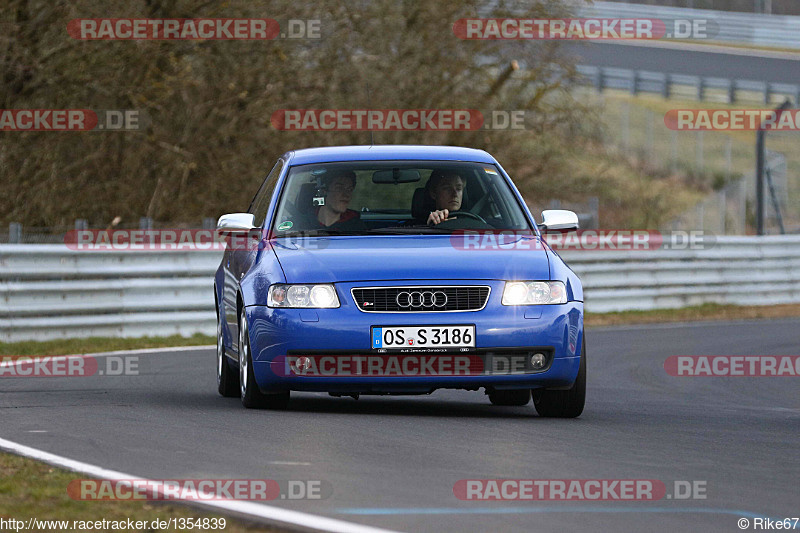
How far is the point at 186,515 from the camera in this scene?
5953mm

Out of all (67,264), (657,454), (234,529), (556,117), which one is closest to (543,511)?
(234,529)

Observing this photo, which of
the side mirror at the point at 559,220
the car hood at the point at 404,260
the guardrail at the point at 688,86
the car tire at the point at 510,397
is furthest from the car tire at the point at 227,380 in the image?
the guardrail at the point at 688,86

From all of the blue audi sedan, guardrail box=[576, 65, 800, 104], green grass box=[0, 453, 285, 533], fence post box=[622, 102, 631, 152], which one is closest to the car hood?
the blue audi sedan

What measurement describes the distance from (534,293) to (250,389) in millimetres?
1832

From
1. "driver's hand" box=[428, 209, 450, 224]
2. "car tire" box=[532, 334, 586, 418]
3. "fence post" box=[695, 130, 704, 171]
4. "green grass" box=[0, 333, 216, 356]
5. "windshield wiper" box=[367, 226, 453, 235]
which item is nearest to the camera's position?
"car tire" box=[532, 334, 586, 418]

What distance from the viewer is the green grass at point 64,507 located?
5.93m

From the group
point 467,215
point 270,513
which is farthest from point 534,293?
point 270,513

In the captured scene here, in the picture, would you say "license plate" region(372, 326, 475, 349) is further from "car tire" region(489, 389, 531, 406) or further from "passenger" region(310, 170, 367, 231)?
"car tire" region(489, 389, 531, 406)

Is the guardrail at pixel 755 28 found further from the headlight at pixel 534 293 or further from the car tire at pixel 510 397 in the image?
the headlight at pixel 534 293

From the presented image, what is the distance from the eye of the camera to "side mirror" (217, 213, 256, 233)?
1032cm

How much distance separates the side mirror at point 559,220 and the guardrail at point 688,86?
35.0 meters

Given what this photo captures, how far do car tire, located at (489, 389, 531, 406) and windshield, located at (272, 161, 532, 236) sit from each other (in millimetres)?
1210

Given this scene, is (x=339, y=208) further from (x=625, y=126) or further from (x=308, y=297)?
(x=625, y=126)

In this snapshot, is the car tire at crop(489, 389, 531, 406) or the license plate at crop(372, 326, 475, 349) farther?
the car tire at crop(489, 389, 531, 406)
